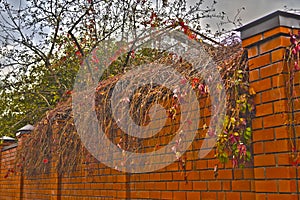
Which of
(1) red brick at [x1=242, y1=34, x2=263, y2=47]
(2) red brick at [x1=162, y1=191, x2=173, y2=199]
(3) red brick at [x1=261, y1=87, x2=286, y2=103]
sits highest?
(1) red brick at [x1=242, y1=34, x2=263, y2=47]

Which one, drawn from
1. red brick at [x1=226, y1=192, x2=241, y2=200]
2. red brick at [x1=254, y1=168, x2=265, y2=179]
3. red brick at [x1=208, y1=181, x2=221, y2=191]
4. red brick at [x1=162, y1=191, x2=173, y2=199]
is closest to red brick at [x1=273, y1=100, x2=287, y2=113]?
red brick at [x1=254, y1=168, x2=265, y2=179]

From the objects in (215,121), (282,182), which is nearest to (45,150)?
(215,121)

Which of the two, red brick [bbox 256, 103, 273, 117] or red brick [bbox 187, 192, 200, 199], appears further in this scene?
red brick [bbox 187, 192, 200, 199]

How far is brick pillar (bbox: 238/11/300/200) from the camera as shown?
272cm

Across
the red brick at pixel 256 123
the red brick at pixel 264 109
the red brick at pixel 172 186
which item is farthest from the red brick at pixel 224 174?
the red brick at pixel 172 186

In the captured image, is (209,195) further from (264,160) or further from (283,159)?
(283,159)

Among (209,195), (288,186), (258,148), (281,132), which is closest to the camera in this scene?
(288,186)

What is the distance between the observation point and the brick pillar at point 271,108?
8.93ft

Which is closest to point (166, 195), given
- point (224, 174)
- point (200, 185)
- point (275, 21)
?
point (200, 185)

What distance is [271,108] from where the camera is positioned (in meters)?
2.88

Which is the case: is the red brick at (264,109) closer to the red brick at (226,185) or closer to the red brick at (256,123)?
the red brick at (256,123)

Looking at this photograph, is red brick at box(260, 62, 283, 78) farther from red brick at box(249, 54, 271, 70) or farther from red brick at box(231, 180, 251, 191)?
red brick at box(231, 180, 251, 191)

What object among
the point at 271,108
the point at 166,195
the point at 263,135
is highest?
the point at 271,108

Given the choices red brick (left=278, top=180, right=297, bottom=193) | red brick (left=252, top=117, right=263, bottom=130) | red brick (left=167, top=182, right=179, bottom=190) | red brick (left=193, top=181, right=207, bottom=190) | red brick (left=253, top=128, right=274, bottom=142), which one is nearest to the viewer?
red brick (left=278, top=180, right=297, bottom=193)
